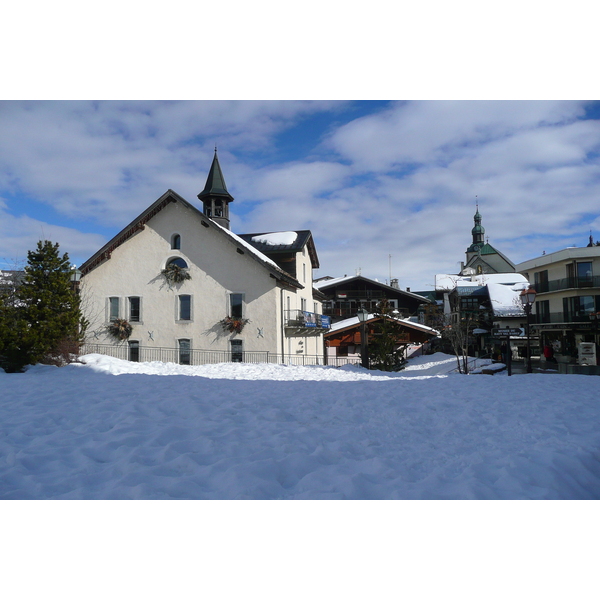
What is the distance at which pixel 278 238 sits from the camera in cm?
2575

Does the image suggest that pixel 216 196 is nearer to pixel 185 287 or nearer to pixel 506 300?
pixel 185 287

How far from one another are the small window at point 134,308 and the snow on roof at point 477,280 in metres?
33.9

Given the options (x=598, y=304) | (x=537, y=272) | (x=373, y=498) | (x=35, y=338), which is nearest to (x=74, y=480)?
(x=373, y=498)

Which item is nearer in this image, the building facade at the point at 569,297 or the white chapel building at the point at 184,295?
the white chapel building at the point at 184,295

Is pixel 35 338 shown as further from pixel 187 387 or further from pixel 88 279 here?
pixel 88 279

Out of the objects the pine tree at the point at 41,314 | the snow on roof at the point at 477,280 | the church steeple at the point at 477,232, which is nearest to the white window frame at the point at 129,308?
the pine tree at the point at 41,314

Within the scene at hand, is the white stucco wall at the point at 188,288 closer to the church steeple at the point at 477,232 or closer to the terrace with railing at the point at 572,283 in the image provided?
the terrace with railing at the point at 572,283

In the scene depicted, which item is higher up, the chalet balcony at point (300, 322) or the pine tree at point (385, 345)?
the chalet balcony at point (300, 322)

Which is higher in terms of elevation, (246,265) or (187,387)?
Result: (246,265)

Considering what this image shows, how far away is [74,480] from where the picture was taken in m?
4.16

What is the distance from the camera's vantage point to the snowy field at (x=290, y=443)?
4.10 m

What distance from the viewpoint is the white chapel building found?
822 inches
